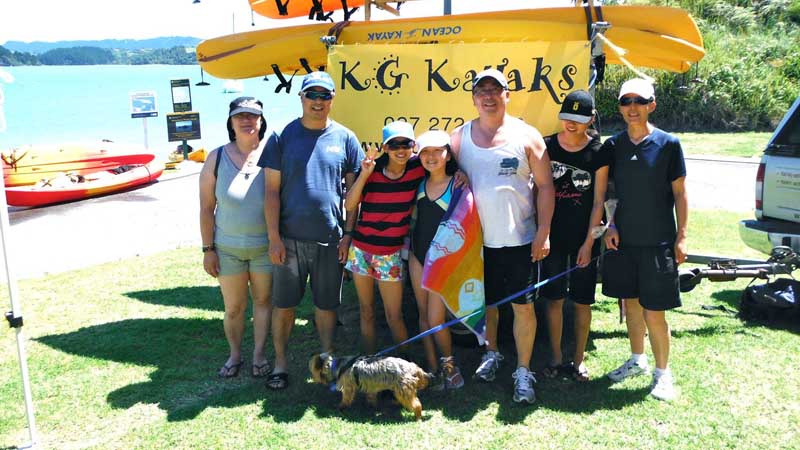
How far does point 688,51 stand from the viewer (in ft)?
16.8

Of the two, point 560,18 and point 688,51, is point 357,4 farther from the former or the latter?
point 688,51

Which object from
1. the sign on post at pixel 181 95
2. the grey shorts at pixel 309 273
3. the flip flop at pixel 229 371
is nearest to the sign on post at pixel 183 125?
the sign on post at pixel 181 95

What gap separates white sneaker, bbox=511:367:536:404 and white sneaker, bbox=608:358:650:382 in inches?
23.9

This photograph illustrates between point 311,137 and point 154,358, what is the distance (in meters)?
2.24

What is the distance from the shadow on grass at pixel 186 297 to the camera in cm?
635

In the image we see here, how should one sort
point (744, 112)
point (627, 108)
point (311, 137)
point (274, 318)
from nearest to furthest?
point (627, 108), point (311, 137), point (274, 318), point (744, 112)

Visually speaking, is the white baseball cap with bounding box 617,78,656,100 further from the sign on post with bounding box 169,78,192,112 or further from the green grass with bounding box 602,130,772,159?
the sign on post with bounding box 169,78,192,112

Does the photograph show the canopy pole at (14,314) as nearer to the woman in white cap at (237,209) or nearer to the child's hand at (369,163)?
the woman in white cap at (237,209)

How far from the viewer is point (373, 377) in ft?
12.8

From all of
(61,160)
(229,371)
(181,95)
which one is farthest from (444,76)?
(181,95)

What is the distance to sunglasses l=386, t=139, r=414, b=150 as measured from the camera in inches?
155

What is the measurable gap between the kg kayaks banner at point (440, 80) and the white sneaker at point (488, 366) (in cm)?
187

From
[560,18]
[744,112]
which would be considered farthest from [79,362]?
[744,112]

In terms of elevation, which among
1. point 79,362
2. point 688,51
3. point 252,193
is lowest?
point 79,362
